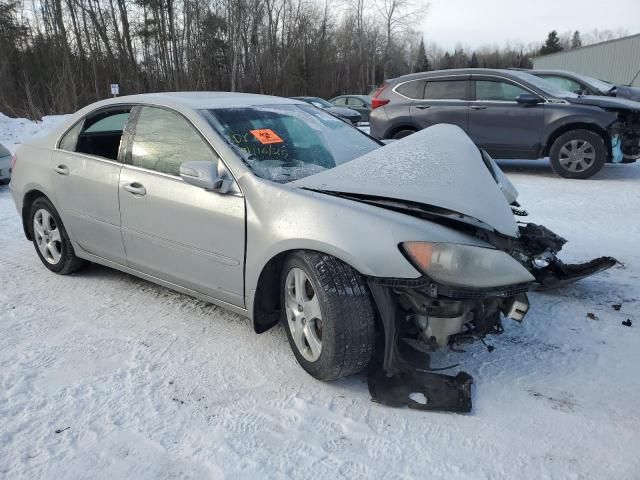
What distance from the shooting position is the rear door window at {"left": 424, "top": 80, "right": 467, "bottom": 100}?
8.65 meters

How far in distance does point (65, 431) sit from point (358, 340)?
A: 1.41 meters

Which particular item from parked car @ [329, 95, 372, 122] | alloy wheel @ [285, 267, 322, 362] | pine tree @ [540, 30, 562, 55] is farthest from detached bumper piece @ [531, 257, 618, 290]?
pine tree @ [540, 30, 562, 55]

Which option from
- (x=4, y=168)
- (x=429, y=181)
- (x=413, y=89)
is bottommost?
(x=4, y=168)

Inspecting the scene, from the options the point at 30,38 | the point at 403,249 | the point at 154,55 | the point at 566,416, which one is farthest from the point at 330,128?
the point at 154,55

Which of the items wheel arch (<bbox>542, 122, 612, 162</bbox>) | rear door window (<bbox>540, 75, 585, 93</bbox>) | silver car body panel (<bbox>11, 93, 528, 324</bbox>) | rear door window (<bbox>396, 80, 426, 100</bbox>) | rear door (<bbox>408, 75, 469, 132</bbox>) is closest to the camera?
silver car body panel (<bbox>11, 93, 528, 324</bbox>)

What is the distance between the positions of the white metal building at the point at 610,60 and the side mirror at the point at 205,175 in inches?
1345

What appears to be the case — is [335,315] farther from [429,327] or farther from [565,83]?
[565,83]

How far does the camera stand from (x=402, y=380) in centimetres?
265

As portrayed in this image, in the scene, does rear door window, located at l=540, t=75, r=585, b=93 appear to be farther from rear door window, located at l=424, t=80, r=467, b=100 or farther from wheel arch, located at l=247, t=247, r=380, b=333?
wheel arch, located at l=247, t=247, r=380, b=333

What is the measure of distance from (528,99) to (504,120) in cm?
46

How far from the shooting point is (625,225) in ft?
17.5

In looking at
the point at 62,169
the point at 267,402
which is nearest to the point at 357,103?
the point at 62,169

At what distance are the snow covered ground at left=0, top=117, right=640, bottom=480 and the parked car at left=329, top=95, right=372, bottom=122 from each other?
53.8 ft

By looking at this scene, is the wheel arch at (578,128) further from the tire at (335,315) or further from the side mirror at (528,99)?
the tire at (335,315)
